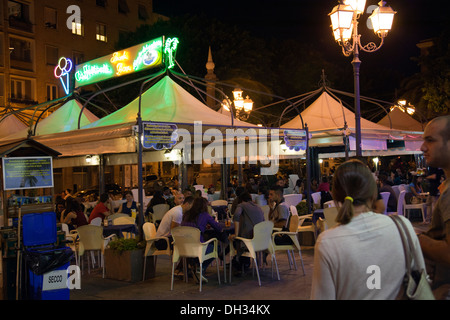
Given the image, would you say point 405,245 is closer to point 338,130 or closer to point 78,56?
point 338,130

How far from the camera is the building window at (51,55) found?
3682 centimetres

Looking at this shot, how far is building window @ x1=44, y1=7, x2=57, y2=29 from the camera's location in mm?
36688

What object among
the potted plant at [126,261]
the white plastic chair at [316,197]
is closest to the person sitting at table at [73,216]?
the potted plant at [126,261]

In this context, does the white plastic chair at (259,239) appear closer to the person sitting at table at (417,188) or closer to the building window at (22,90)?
the person sitting at table at (417,188)

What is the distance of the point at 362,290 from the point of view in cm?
206

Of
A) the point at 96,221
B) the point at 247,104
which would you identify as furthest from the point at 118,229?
the point at 247,104

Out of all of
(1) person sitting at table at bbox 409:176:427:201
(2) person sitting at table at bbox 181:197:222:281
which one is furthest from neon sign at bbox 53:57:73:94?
(1) person sitting at table at bbox 409:176:427:201

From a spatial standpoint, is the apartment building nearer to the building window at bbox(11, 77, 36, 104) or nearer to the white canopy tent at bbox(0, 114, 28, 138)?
the building window at bbox(11, 77, 36, 104)

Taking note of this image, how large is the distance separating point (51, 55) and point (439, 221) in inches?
1532

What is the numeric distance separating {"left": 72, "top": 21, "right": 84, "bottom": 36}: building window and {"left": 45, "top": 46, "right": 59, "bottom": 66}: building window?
2412 mm

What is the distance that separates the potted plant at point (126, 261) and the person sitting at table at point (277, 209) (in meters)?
2.38

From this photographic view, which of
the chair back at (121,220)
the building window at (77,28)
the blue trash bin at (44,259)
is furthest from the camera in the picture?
the building window at (77,28)

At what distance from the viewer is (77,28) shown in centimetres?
3884

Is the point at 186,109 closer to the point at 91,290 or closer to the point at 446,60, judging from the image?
the point at 91,290
